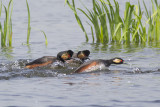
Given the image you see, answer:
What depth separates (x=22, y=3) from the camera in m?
27.1

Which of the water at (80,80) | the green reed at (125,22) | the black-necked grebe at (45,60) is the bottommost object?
the water at (80,80)

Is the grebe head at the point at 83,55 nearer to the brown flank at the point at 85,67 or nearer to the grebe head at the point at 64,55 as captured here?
the grebe head at the point at 64,55

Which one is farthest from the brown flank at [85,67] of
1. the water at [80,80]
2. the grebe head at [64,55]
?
the grebe head at [64,55]

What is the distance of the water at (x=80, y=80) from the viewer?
7.16 meters

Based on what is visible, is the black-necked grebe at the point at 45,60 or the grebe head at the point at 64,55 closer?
the black-necked grebe at the point at 45,60

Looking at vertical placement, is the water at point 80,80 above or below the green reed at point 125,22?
below

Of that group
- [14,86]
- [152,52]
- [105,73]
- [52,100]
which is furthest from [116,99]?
[152,52]

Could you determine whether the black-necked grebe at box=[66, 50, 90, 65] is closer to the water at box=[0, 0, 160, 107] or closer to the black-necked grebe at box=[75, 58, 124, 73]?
the water at box=[0, 0, 160, 107]

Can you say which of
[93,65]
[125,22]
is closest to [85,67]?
[93,65]

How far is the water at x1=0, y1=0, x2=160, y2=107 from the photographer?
23.5ft

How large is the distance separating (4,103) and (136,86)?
2453 mm

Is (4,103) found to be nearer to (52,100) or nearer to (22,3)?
(52,100)

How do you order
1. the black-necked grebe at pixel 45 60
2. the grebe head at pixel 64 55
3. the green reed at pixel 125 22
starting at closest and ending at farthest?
the black-necked grebe at pixel 45 60 → the grebe head at pixel 64 55 → the green reed at pixel 125 22

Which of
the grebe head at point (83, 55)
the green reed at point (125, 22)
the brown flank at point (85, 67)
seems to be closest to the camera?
the brown flank at point (85, 67)
